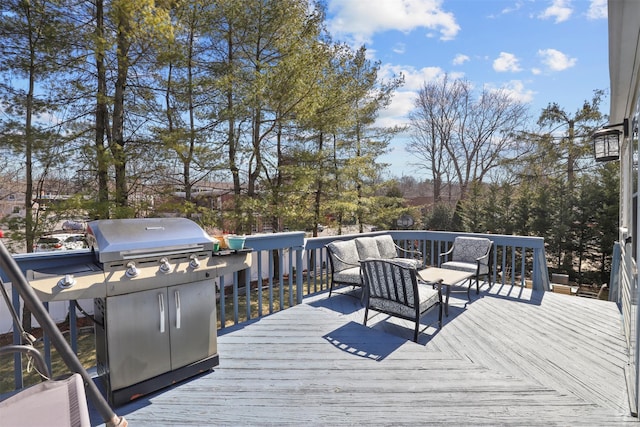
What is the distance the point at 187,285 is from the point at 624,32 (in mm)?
3650

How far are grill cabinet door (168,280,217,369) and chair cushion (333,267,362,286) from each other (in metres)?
2.28

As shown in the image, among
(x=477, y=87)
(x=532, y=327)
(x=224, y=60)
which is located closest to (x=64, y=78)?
(x=224, y=60)

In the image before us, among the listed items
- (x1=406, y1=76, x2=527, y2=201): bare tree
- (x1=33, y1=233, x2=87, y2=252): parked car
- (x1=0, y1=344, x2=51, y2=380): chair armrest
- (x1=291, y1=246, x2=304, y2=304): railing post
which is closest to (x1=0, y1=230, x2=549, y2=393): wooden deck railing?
(x1=291, y1=246, x2=304, y2=304): railing post

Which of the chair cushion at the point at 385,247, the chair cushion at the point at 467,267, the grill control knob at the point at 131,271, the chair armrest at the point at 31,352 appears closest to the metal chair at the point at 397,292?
the chair cushion at the point at 467,267

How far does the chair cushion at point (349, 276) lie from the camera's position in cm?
448

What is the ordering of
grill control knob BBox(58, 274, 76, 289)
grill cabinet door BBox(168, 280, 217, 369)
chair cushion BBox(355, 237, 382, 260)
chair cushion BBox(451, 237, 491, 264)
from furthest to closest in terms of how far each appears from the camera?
chair cushion BBox(451, 237, 491, 264) → chair cushion BBox(355, 237, 382, 260) → grill cabinet door BBox(168, 280, 217, 369) → grill control knob BBox(58, 274, 76, 289)

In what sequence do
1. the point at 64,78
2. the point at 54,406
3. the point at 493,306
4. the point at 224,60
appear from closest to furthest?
the point at 54,406, the point at 493,306, the point at 64,78, the point at 224,60

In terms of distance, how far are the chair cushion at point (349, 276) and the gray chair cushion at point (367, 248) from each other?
436 millimetres

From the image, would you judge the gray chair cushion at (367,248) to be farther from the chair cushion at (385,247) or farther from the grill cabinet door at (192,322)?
the grill cabinet door at (192,322)

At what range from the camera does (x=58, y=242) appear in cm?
631

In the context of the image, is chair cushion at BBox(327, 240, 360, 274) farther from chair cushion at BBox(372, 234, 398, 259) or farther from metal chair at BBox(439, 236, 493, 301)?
metal chair at BBox(439, 236, 493, 301)

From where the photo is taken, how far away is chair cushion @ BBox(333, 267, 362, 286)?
4480 mm

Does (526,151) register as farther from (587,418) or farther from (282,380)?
(282,380)

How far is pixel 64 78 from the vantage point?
247 inches
